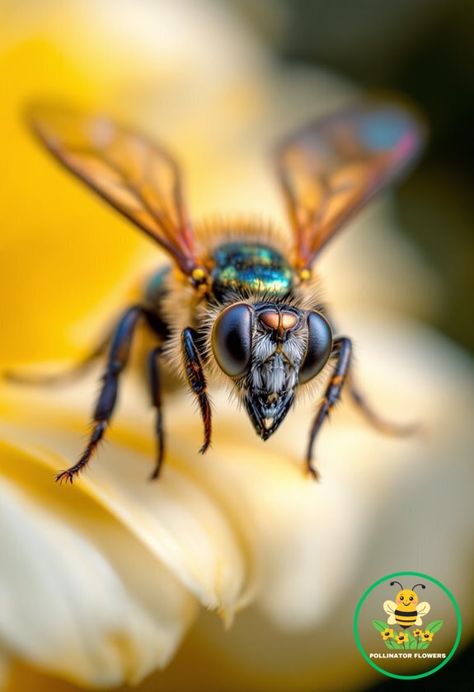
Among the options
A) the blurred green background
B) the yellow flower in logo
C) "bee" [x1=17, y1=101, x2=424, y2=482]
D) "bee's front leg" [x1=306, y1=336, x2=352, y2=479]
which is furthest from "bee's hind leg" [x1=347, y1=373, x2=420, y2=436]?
the blurred green background

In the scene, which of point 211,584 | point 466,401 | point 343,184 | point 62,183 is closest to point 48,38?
point 62,183

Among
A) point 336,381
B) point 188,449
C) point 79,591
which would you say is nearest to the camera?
point 79,591

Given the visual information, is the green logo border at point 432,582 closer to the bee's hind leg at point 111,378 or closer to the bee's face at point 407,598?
the bee's face at point 407,598

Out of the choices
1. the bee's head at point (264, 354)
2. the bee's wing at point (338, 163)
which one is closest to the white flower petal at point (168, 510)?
the bee's head at point (264, 354)

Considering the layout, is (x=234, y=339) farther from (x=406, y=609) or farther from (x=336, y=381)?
(x=406, y=609)

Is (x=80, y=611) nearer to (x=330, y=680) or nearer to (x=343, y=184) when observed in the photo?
(x=330, y=680)

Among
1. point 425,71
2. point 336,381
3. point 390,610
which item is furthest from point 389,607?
point 425,71
